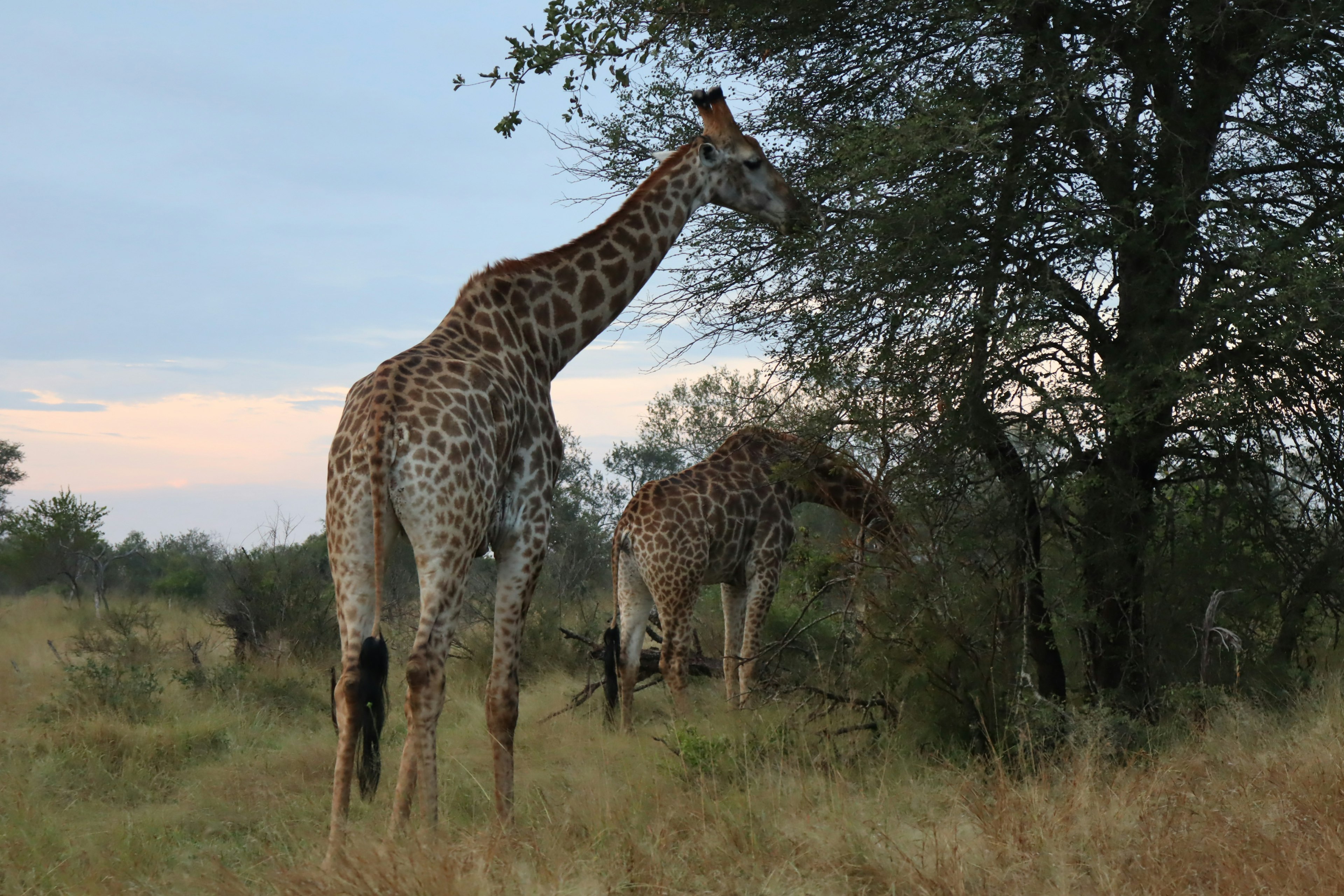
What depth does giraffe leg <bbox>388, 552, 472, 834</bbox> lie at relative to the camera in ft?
16.7

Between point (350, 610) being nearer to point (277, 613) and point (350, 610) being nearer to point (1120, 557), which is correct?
point (1120, 557)

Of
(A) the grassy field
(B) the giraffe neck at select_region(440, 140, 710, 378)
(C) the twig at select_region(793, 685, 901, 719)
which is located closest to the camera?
(A) the grassy field

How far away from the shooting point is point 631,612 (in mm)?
9250

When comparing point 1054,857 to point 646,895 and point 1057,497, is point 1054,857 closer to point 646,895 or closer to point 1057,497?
point 646,895

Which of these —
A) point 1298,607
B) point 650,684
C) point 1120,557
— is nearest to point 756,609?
point 650,684

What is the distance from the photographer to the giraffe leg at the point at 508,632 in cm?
575

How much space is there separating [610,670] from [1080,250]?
4717 millimetres

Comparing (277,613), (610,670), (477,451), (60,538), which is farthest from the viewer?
(60,538)

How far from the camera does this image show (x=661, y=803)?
5723 mm

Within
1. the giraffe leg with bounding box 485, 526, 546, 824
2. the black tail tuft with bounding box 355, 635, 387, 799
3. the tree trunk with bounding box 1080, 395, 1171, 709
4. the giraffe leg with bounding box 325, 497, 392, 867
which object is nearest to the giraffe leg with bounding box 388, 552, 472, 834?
the black tail tuft with bounding box 355, 635, 387, 799

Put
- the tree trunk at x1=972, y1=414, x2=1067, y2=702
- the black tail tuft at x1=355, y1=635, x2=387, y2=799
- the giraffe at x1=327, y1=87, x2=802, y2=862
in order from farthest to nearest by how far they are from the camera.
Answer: the tree trunk at x1=972, y1=414, x2=1067, y2=702 < the giraffe at x1=327, y1=87, x2=802, y2=862 < the black tail tuft at x1=355, y1=635, x2=387, y2=799

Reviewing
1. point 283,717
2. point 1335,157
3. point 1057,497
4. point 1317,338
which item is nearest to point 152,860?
point 283,717

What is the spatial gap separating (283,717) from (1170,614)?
294 inches

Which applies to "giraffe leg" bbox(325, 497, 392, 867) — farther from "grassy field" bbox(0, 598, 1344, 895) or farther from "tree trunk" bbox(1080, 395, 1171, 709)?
"tree trunk" bbox(1080, 395, 1171, 709)
